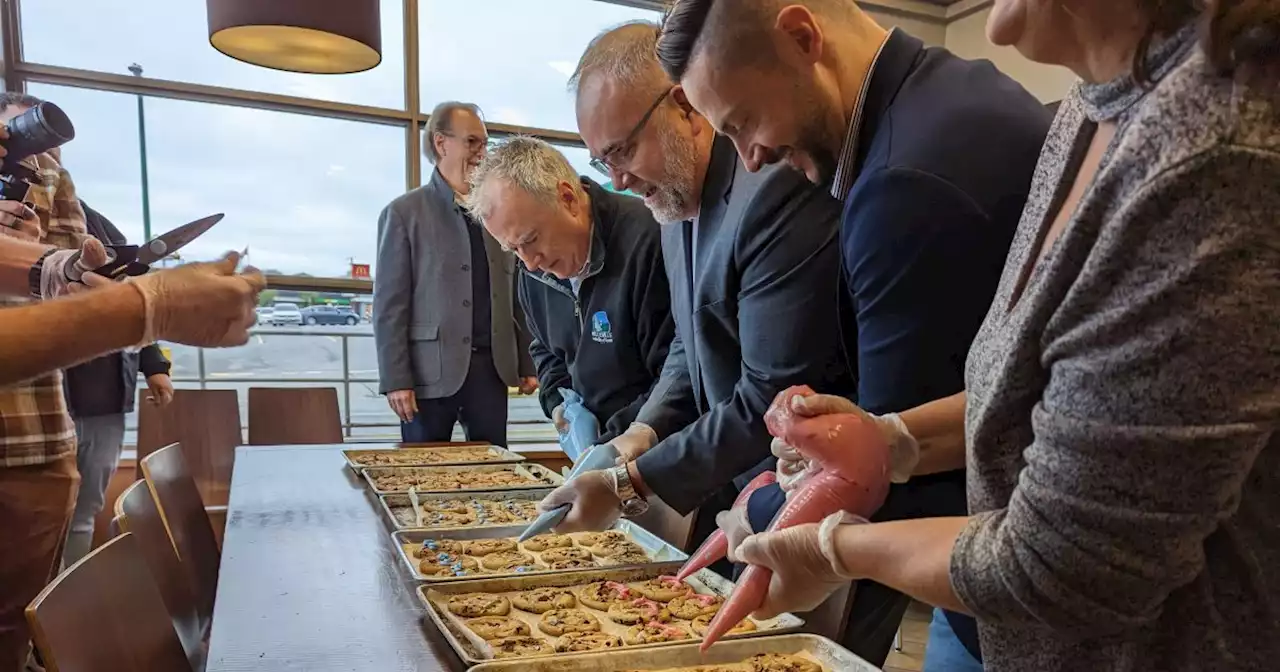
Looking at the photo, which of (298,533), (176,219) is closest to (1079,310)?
(298,533)

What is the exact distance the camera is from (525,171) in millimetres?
2072

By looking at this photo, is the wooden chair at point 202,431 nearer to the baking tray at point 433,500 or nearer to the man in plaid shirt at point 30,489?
the man in plaid shirt at point 30,489

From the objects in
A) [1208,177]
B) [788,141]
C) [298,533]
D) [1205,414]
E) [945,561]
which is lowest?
[298,533]

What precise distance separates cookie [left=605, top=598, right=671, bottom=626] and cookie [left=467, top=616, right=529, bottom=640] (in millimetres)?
131

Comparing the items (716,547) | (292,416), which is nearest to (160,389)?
(292,416)

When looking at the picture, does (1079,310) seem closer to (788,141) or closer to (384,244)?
(788,141)

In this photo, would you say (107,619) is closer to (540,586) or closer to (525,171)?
(540,586)

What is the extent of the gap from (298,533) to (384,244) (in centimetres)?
172

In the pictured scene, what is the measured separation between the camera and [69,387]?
2684 mm

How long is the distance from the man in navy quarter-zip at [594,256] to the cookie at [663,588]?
0.69 m

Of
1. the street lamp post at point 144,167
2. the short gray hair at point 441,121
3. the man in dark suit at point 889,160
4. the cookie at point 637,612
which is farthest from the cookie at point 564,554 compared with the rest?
the street lamp post at point 144,167

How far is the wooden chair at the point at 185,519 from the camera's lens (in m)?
1.74

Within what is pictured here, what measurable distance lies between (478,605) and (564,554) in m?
0.33

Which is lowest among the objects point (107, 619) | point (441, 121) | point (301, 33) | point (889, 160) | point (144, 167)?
point (107, 619)
